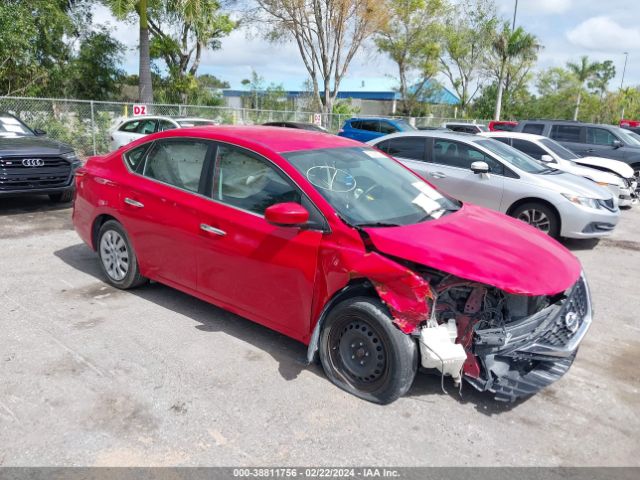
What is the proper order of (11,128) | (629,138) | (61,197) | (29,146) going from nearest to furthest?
(29,146)
(11,128)
(61,197)
(629,138)

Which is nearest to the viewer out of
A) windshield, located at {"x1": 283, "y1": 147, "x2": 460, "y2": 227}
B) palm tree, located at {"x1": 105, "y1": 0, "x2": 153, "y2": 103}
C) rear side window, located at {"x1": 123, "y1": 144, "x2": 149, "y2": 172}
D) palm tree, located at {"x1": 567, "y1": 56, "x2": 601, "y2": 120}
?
windshield, located at {"x1": 283, "y1": 147, "x2": 460, "y2": 227}

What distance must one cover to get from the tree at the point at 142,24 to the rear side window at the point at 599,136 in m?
13.8

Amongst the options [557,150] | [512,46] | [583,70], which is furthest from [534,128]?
[583,70]

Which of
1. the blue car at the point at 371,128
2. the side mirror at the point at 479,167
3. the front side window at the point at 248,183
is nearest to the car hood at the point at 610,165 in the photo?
the side mirror at the point at 479,167

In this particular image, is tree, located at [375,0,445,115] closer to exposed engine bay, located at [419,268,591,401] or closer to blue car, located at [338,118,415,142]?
blue car, located at [338,118,415,142]

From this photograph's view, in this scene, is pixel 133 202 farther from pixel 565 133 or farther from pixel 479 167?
pixel 565 133

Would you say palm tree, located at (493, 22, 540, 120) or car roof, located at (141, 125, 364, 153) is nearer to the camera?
car roof, located at (141, 125, 364, 153)

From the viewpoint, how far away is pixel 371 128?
18406mm

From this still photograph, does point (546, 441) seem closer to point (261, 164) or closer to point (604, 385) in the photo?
point (604, 385)

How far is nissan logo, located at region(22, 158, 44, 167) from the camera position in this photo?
812 cm

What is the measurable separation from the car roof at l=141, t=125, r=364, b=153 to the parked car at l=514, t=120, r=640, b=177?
11111 mm

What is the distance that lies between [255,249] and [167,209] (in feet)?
3.52

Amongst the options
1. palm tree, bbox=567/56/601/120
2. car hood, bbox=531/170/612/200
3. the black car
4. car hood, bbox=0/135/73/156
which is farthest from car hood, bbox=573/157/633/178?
palm tree, bbox=567/56/601/120

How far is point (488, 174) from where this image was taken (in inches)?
316
